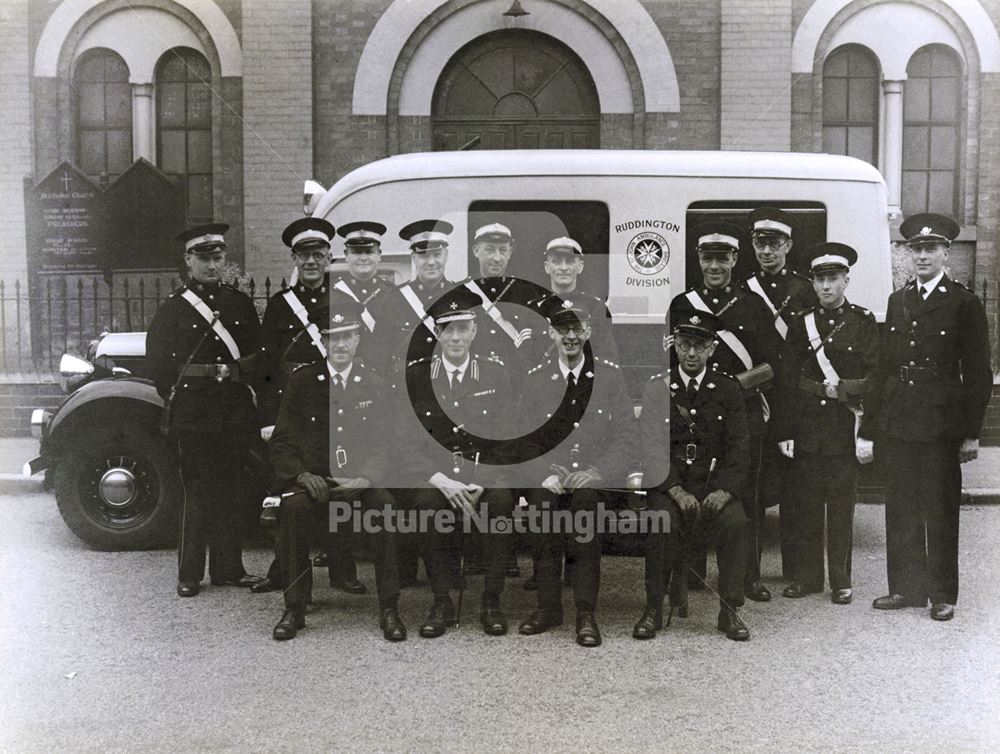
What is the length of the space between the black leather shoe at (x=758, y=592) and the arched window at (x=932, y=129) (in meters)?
3.76

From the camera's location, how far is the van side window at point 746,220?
5.52m

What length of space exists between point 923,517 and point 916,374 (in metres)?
0.76

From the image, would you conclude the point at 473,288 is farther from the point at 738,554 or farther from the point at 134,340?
the point at 134,340

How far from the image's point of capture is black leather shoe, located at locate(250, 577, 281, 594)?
16.5 feet

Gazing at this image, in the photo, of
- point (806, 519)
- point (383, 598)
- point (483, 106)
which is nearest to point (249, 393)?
point (383, 598)

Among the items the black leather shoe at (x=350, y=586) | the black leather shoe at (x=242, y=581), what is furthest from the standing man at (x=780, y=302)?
the black leather shoe at (x=242, y=581)

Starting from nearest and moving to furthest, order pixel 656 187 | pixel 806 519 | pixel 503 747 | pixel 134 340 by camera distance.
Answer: pixel 503 747 < pixel 806 519 < pixel 656 187 < pixel 134 340

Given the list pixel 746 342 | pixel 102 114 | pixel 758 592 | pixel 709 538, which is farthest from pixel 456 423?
pixel 102 114

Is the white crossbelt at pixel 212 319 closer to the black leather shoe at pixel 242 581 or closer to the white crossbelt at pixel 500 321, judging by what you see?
the black leather shoe at pixel 242 581

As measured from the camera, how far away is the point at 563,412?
4.44 meters

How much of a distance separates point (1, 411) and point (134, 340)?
4.98 ft

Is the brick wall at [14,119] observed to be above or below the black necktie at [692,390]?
above

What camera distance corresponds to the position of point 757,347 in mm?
4938

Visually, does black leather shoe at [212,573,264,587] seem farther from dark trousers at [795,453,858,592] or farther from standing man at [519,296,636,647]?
dark trousers at [795,453,858,592]
